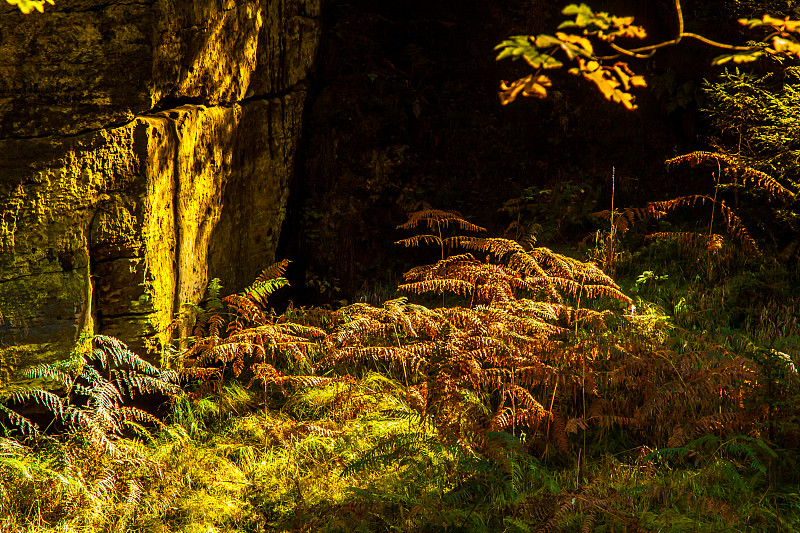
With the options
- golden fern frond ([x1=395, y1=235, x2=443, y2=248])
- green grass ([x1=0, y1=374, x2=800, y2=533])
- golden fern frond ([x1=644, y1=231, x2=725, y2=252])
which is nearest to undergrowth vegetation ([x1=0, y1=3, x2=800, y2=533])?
green grass ([x1=0, y1=374, x2=800, y2=533])

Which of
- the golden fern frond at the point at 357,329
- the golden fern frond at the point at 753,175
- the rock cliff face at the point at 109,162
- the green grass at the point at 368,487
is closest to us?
the green grass at the point at 368,487

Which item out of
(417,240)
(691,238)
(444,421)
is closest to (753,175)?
(691,238)

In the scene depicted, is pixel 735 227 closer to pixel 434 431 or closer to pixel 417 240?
pixel 417 240

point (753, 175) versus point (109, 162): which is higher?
point (753, 175)

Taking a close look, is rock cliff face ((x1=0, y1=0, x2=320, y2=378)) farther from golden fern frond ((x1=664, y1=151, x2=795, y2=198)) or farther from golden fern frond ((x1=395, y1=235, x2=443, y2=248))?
golden fern frond ((x1=664, y1=151, x2=795, y2=198))

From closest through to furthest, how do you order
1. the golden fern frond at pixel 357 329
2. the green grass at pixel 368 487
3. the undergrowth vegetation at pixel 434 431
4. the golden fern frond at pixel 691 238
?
1. the green grass at pixel 368 487
2. the undergrowth vegetation at pixel 434 431
3. the golden fern frond at pixel 357 329
4. the golden fern frond at pixel 691 238

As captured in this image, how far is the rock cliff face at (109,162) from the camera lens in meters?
4.73

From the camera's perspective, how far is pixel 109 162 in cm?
501

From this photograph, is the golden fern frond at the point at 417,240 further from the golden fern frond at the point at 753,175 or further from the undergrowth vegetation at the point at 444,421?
the golden fern frond at the point at 753,175

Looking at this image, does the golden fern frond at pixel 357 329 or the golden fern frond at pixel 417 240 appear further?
the golden fern frond at pixel 417 240

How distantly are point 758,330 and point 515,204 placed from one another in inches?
130

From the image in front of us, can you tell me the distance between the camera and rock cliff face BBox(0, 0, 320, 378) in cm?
473

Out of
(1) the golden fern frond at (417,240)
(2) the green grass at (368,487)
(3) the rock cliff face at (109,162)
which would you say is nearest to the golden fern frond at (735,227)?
(1) the golden fern frond at (417,240)

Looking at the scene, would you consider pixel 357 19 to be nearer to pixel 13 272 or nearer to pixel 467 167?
pixel 467 167
